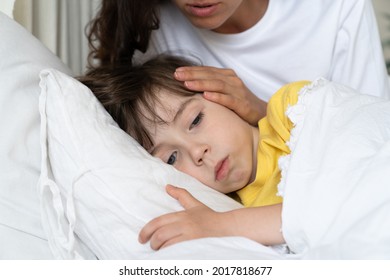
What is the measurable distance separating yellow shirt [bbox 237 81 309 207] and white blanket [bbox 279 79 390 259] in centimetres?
10

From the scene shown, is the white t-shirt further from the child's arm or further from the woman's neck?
the child's arm

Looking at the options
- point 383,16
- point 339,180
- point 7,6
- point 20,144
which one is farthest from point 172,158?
point 383,16

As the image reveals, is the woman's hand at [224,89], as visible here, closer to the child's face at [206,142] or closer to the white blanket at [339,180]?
the child's face at [206,142]

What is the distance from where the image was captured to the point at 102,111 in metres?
1.23

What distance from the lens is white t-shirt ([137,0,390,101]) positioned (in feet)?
5.39

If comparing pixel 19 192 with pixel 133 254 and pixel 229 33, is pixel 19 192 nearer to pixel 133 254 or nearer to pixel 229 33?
pixel 133 254

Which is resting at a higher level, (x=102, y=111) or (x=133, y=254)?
(x=102, y=111)

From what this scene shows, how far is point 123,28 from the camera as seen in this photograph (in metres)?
1.70

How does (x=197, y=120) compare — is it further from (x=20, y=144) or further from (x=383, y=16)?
(x=383, y=16)

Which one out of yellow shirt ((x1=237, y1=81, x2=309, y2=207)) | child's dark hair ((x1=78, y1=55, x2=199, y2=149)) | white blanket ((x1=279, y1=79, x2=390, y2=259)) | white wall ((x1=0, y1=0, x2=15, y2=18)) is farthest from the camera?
white wall ((x1=0, y1=0, x2=15, y2=18))

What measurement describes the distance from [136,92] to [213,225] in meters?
0.52

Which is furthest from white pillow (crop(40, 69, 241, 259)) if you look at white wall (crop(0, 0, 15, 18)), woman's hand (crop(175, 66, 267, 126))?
white wall (crop(0, 0, 15, 18))

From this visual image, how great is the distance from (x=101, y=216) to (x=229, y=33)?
84cm
